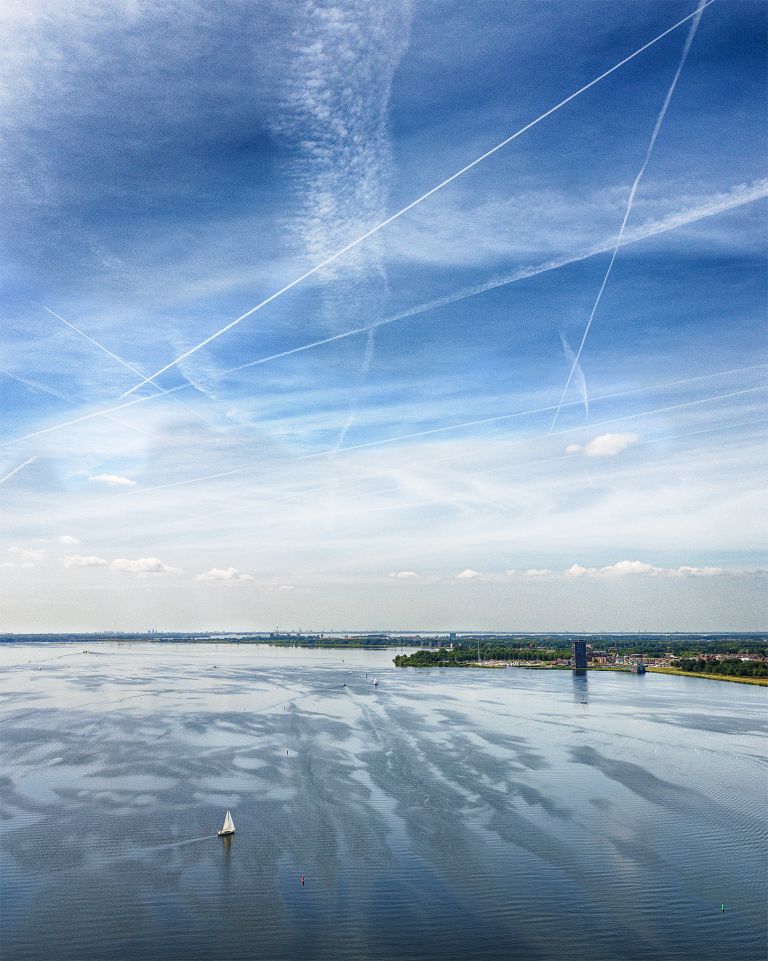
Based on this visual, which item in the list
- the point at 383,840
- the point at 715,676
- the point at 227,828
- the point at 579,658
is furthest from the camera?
the point at 579,658

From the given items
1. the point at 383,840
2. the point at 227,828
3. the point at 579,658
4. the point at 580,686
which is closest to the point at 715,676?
the point at 580,686

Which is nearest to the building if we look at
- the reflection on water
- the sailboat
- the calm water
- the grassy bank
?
the reflection on water

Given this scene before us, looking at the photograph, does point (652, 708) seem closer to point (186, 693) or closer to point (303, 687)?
point (303, 687)

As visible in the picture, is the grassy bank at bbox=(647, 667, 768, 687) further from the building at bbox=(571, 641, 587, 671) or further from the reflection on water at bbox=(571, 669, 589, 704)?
the reflection on water at bbox=(571, 669, 589, 704)

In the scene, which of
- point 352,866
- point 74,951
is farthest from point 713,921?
point 74,951

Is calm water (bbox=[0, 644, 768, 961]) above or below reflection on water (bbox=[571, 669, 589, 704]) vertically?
above

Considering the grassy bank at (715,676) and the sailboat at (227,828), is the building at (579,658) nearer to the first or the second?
the grassy bank at (715,676)

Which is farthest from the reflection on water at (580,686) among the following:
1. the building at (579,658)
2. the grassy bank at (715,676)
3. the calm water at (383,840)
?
the calm water at (383,840)

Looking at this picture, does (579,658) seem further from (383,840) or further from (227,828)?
(227,828)
